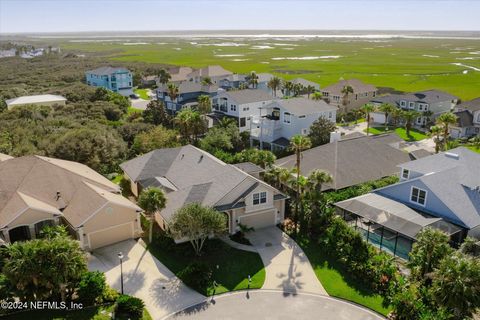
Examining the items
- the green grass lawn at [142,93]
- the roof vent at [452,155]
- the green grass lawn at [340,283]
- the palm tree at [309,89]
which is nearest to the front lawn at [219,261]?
the green grass lawn at [340,283]

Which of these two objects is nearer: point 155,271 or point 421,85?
point 155,271

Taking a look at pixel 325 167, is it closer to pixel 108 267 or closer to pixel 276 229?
pixel 276 229

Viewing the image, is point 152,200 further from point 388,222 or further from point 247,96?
point 247,96

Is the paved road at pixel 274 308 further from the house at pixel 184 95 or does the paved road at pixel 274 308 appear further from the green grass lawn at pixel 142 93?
the green grass lawn at pixel 142 93

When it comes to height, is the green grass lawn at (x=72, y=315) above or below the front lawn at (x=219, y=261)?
above

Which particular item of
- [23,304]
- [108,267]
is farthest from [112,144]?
[23,304]

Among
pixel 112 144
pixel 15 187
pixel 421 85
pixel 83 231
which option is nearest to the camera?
pixel 83 231

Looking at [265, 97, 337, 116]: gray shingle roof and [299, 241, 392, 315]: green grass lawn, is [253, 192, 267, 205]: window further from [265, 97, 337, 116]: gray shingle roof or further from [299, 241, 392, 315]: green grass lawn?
[265, 97, 337, 116]: gray shingle roof
